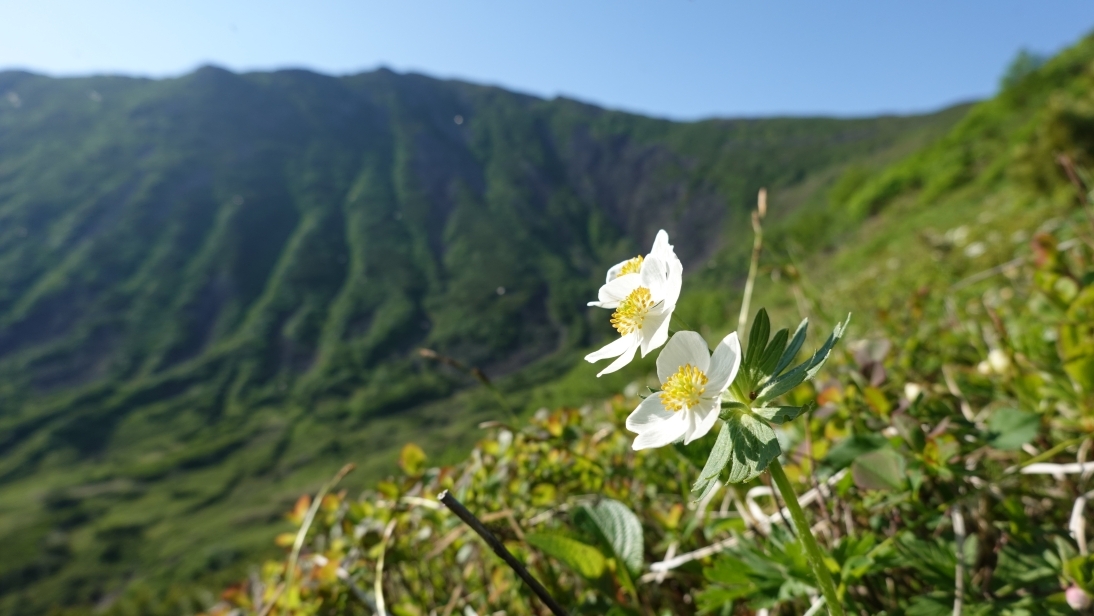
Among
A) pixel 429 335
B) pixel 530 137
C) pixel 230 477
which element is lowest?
pixel 230 477

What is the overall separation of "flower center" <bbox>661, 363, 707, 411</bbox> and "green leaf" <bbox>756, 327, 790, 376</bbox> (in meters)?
0.06

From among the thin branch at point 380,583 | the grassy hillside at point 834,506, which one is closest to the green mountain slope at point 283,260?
the grassy hillside at point 834,506

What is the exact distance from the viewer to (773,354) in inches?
25.4

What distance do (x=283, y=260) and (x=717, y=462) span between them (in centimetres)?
9572

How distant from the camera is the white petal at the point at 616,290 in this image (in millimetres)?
818

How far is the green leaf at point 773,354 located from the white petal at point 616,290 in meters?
0.21

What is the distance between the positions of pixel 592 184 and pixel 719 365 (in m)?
101

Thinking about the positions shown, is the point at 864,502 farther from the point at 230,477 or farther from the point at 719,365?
the point at 230,477

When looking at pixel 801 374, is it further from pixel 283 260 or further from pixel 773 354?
pixel 283 260

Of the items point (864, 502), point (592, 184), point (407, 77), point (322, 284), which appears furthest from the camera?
point (407, 77)

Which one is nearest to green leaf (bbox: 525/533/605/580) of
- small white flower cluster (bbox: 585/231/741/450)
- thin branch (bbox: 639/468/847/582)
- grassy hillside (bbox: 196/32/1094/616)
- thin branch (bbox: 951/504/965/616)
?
grassy hillside (bbox: 196/32/1094/616)

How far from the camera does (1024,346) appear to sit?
1408 millimetres

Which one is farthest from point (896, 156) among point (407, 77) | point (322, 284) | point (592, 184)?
point (407, 77)

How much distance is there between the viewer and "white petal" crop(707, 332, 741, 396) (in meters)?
0.61
